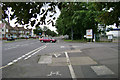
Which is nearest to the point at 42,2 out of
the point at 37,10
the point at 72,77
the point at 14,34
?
the point at 37,10

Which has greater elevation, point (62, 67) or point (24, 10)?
point (24, 10)

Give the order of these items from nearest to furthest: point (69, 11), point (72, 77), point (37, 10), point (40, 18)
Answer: point (37, 10) → point (40, 18) → point (69, 11) → point (72, 77)

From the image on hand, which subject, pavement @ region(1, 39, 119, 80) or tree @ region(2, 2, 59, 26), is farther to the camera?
pavement @ region(1, 39, 119, 80)

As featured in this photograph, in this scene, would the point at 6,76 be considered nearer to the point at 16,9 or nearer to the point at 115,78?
the point at 16,9

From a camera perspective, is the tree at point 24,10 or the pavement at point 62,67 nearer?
the tree at point 24,10

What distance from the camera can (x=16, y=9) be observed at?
269 cm

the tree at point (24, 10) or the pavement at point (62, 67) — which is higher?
the tree at point (24, 10)

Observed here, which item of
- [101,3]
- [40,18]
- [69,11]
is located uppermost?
[101,3]

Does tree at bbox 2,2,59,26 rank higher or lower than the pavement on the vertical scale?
higher

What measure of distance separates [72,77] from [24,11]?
3081 mm

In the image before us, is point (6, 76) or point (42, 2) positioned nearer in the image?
point (42, 2)

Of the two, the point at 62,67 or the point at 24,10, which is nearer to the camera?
the point at 24,10

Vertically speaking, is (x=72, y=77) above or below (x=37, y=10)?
below

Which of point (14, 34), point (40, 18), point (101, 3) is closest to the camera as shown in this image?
point (40, 18)
